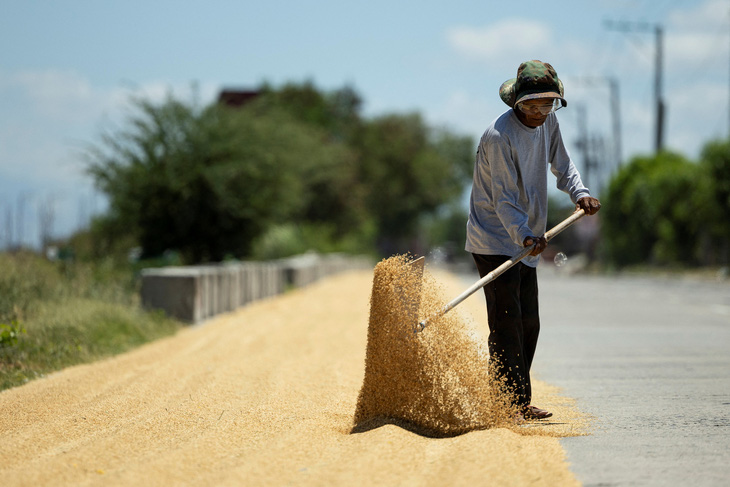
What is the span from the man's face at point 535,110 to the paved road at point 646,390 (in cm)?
183

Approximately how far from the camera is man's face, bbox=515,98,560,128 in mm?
5102

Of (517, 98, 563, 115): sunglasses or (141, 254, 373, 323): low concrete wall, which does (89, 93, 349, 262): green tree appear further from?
(517, 98, 563, 115): sunglasses

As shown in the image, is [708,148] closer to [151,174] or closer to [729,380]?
[151,174]

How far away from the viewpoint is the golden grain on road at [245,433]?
3.99m

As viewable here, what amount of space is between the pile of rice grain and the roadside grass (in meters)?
3.64

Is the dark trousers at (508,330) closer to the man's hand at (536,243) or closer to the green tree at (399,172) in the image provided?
the man's hand at (536,243)

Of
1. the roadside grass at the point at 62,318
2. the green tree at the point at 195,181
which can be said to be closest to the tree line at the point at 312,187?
the green tree at the point at 195,181

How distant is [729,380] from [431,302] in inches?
128

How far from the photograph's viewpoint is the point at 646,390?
256 inches

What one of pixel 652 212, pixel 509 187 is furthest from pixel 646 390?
pixel 652 212

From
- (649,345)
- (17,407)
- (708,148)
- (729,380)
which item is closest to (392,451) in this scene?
(17,407)

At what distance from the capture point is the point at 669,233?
136ft

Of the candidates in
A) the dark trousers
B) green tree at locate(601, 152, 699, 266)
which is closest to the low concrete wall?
the dark trousers

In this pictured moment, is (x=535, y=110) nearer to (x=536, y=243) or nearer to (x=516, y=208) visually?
(x=516, y=208)
